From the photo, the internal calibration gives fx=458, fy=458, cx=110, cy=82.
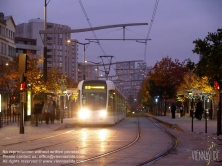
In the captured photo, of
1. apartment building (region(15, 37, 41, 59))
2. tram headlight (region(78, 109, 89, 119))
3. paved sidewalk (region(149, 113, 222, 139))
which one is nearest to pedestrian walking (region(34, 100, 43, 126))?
tram headlight (region(78, 109, 89, 119))

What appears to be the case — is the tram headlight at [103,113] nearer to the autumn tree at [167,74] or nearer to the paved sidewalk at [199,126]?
the paved sidewalk at [199,126]

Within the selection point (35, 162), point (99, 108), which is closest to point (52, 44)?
point (99, 108)

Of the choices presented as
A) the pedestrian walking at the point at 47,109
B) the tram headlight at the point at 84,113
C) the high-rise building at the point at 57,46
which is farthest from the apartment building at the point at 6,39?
the high-rise building at the point at 57,46

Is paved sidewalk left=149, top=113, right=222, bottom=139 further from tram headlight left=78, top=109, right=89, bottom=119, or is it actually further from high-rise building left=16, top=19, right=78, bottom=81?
high-rise building left=16, top=19, right=78, bottom=81

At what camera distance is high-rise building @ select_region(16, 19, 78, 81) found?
5202 inches

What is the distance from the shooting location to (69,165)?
1188 centimetres

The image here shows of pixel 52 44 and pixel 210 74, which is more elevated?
pixel 52 44

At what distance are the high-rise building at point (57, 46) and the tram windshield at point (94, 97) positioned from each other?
9075 centimetres

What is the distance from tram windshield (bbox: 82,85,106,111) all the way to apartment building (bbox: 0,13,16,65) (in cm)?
4215

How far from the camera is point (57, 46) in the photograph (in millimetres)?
154125

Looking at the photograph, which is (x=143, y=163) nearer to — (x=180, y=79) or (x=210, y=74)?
(x=210, y=74)

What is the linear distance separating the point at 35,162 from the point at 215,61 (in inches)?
531

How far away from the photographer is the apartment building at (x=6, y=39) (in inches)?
2832

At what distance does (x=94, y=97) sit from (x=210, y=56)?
11211 mm
